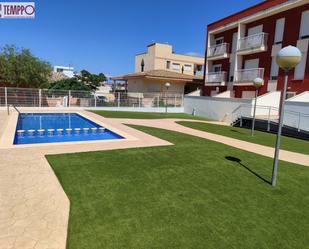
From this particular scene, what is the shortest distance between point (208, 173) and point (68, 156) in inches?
166

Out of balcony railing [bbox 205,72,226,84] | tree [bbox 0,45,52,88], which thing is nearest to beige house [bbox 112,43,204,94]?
balcony railing [bbox 205,72,226,84]

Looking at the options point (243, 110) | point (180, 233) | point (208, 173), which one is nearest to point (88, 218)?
point (180, 233)

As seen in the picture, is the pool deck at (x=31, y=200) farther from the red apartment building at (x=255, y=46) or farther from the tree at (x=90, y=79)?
the tree at (x=90, y=79)

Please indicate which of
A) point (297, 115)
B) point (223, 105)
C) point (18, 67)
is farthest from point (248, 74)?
point (18, 67)

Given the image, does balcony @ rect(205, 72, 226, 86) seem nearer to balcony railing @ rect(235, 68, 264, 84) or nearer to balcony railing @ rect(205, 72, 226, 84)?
balcony railing @ rect(205, 72, 226, 84)

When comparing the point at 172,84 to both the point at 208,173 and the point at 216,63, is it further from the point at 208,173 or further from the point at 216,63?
the point at 208,173

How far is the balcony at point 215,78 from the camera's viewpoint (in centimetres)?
2547

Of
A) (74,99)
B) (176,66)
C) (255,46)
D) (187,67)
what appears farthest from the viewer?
(187,67)

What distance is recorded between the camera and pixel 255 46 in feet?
70.2

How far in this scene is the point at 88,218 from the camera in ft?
13.0

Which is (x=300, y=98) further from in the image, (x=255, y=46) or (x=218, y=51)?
(x=218, y=51)

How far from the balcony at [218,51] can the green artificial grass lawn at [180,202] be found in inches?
798

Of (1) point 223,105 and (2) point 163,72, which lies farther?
(2) point 163,72

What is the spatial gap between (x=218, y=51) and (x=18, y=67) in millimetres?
22592
